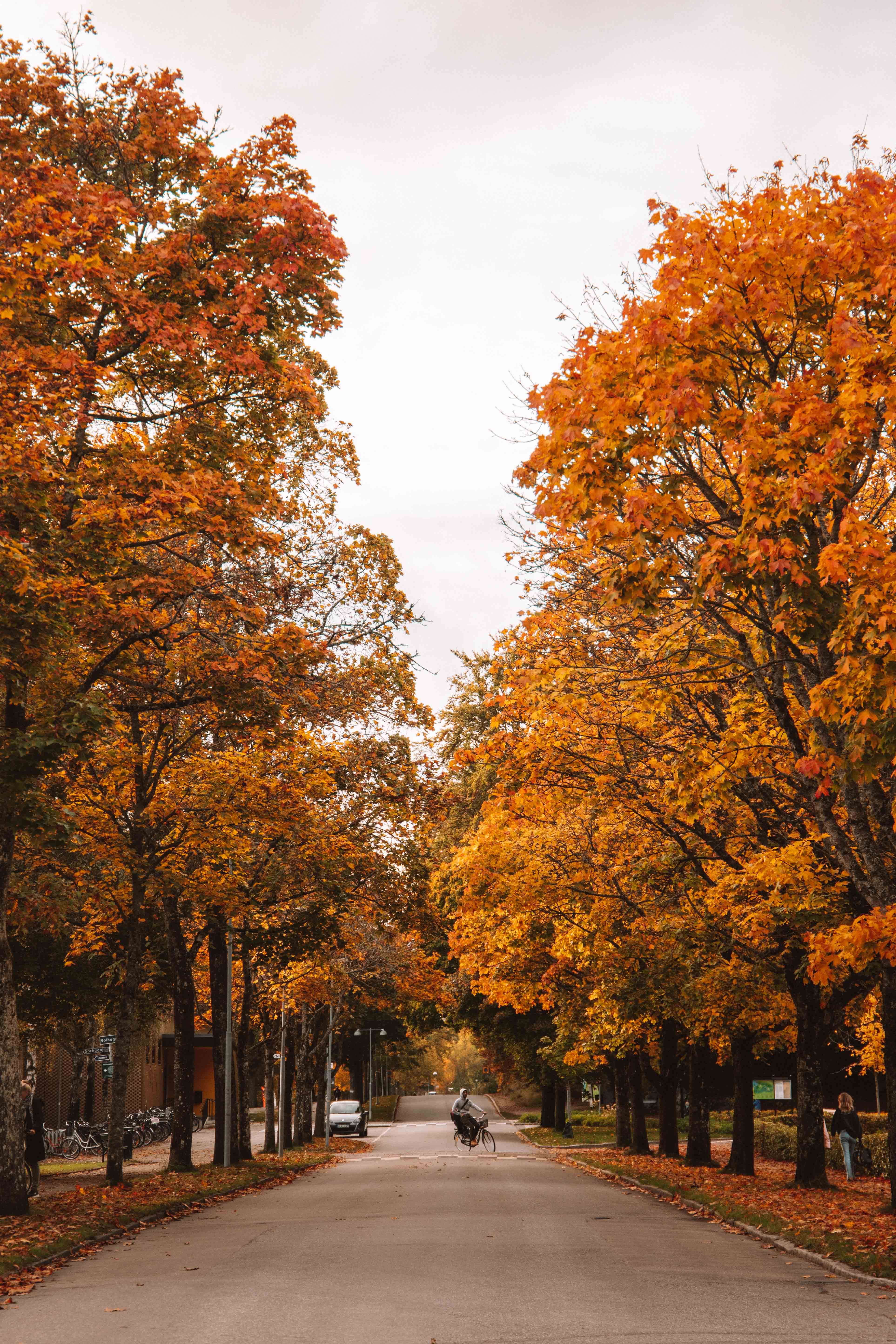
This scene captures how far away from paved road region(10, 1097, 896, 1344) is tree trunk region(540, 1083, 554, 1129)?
32870 millimetres

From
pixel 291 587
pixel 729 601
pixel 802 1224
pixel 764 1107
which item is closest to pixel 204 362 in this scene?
pixel 291 587

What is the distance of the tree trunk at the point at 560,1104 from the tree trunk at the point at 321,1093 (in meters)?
8.39

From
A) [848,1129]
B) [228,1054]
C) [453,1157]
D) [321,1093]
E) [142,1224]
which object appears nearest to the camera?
[142,1224]

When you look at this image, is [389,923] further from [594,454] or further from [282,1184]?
[594,454]

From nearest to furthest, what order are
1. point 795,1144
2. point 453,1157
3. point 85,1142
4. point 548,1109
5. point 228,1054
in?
point 228,1054, point 795,1144, point 453,1157, point 85,1142, point 548,1109

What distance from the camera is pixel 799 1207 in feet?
51.7

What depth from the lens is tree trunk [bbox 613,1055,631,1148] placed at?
116 feet

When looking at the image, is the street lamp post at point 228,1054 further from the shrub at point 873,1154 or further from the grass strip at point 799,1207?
the shrub at point 873,1154

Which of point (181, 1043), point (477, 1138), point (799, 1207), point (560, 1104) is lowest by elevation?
point (560, 1104)

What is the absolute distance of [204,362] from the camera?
14.4 meters

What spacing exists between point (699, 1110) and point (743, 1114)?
352 cm

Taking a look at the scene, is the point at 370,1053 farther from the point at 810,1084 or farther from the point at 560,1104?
the point at 810,1084

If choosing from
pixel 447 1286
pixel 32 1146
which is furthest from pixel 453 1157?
pixel 447 1286

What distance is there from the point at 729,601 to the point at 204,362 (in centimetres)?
649
